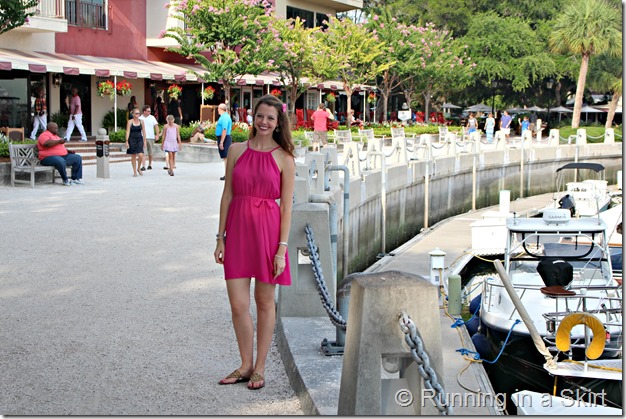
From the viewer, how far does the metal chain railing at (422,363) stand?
4.18m

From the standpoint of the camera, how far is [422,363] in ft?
13.8

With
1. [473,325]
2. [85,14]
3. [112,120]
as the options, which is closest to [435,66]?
[112,120]

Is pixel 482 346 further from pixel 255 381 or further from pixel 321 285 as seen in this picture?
pixel 255 381

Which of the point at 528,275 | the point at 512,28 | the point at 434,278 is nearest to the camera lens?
the point at 528,275

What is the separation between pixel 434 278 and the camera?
15.3 m

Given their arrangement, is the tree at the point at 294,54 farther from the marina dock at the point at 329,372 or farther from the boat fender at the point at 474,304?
the marina dock at the point at 329,372

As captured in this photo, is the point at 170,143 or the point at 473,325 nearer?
the point at 473,325

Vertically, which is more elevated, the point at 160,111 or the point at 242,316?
the point at 160,111

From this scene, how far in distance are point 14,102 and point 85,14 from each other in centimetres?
559

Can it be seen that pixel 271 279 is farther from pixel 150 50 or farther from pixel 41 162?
pixel 150 50

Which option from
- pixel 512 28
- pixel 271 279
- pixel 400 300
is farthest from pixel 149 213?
pixel 512 28

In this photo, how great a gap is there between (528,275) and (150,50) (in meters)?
30.3

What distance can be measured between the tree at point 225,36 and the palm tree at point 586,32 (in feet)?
80.2

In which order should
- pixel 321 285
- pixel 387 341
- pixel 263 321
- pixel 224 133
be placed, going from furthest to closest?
pixel 224 133 → pixel 321 285 → pixel 263 321 → pixel 387 341
